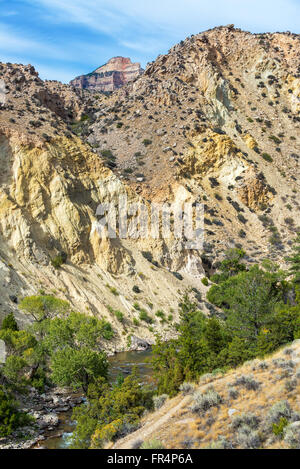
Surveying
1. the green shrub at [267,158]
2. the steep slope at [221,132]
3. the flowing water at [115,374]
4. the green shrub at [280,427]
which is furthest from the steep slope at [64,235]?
the green shrub at [267,158]

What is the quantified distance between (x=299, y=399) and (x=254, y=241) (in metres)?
49.9

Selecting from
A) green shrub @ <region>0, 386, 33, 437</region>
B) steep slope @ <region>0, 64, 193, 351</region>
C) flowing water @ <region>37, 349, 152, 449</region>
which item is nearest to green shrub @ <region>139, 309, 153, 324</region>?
steep slope @ <region>0, 64, 193, 351</region>

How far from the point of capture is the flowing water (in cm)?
1733

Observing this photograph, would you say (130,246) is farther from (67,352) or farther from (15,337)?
(67,352)

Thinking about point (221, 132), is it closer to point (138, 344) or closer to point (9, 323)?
point (138, 344)

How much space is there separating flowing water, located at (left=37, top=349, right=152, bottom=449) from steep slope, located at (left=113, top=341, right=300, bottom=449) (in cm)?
487

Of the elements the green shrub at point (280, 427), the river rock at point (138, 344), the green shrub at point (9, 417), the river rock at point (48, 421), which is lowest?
the river rock at point (138, 344)

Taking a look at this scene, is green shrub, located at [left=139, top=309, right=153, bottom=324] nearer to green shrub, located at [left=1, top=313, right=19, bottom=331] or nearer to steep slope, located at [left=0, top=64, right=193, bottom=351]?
steep slope, located at [left=0, top=64, right=193, bottom=351]

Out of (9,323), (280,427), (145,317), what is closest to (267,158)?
(145,317)

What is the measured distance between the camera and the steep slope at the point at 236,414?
36.9ft

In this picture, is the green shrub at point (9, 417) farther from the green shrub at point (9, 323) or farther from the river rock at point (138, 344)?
A: the river rock at point (138, 344)

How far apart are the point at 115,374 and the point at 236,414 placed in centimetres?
1628

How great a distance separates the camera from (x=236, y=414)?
13039mm

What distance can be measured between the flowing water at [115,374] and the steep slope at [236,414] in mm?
4866
